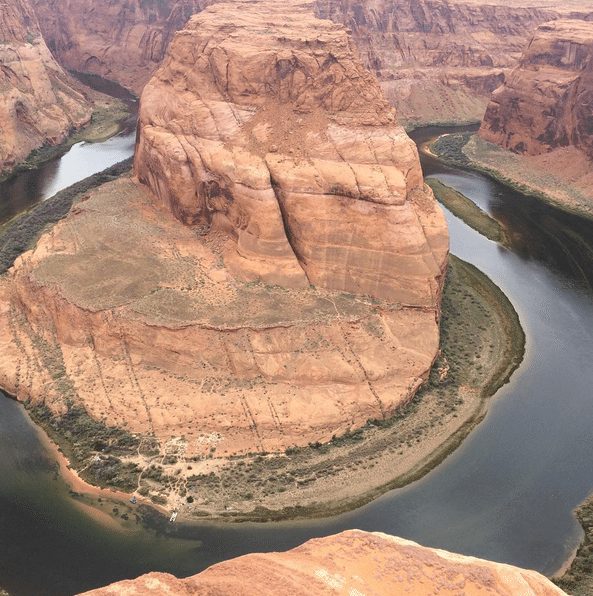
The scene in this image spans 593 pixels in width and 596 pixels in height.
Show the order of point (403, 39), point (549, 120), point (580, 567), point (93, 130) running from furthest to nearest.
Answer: point (403, 39) → point (93, 130) → point (549, 120) → point (580, 567)

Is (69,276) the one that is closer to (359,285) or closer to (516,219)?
(359,285)

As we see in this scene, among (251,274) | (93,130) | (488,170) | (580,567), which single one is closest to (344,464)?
(580,567)

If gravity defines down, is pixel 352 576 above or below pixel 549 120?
below

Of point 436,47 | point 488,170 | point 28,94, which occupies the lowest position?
point 488,170

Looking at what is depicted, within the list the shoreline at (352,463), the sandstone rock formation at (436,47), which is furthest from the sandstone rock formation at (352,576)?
the sandstone rock formation at (436,47)

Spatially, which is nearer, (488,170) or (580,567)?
(580,567)

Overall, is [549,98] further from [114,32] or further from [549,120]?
[114,32]
